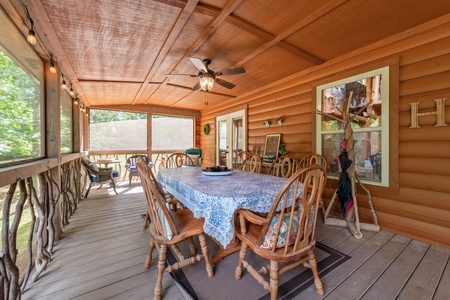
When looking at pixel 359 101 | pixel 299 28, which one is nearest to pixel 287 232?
pixel 299 28

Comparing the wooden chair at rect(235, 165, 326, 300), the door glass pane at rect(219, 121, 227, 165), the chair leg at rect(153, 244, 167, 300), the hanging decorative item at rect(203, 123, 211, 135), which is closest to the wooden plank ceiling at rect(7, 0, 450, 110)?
the wooden chair at rect(235, 165, 326, 300)

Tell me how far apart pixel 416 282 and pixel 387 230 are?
1060 mm

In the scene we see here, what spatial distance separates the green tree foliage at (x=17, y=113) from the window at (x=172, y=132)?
4.42 meters

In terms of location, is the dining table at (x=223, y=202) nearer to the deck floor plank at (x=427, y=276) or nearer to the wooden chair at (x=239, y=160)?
the deck floor plank at (x=427, y=276)

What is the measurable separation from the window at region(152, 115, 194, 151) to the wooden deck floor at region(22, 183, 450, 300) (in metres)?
4.23

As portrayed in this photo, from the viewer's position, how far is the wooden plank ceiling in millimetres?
Result: 1846

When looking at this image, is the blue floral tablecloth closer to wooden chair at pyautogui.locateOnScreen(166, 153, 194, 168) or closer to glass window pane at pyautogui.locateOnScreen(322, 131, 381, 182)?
glass window pane at pyautogui.locateOnScreen(322, 131, 381, 182)

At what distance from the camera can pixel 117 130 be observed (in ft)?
19.5

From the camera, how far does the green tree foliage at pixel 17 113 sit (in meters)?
1.41

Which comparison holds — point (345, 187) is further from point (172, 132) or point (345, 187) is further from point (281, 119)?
point (172, 132)

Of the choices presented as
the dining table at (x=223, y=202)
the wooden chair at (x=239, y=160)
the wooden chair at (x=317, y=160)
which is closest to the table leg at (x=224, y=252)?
the dining table at (x=223, y=202)

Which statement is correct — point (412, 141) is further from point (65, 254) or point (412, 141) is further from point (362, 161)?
point (65, 254)

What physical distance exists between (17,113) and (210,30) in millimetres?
2035

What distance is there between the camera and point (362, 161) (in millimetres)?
2699
